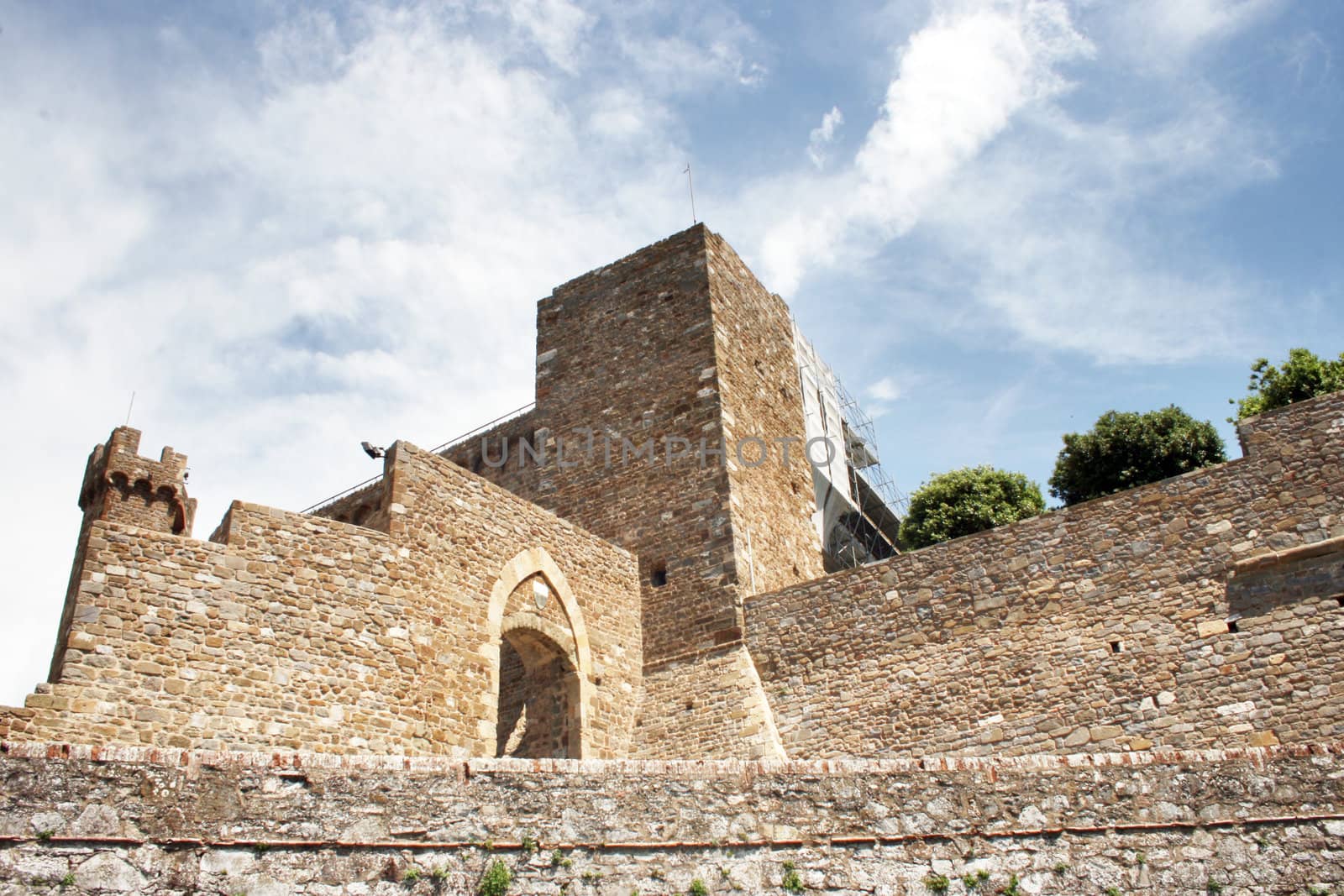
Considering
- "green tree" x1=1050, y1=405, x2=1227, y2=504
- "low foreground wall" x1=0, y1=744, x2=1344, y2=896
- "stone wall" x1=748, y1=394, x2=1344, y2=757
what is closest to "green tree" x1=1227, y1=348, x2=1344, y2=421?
"green tree" x1=1050, y1=405, x2=1227, y2=504

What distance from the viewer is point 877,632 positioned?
1354cm

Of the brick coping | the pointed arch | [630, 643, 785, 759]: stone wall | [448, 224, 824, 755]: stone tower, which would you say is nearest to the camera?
the brick coping

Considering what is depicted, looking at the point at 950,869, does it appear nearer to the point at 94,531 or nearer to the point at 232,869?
the point at 232,869

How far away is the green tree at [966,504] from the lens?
2108cm

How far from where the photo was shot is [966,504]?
836 inches

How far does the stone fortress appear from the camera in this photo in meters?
6.38

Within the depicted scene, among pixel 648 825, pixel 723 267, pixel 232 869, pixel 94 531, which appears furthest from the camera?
pixel 723 267

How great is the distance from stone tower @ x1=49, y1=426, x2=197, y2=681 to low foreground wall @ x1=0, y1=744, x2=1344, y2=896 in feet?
28.8

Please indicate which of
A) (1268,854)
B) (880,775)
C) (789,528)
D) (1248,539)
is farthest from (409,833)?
A: (789,528)

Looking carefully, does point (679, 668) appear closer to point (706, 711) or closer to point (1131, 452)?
point (706, 711)

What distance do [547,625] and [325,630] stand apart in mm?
3315

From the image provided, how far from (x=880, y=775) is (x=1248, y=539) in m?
6.68

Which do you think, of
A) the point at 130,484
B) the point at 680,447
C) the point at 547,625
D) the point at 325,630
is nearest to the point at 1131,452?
the point at 680,447

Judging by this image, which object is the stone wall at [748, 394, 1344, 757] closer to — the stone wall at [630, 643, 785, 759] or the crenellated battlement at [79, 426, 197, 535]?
the stone wall at [630, 643, 785, 759]
